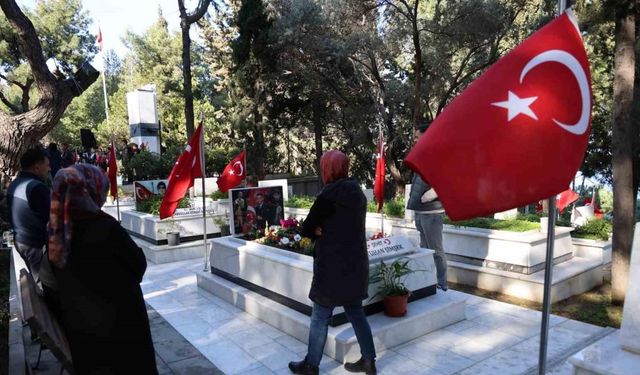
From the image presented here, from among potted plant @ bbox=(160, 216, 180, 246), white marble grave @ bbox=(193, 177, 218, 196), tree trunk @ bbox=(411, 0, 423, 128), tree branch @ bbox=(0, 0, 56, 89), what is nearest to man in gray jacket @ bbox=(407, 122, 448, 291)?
potted plant @ bbox=(160, 216, 180, 246)

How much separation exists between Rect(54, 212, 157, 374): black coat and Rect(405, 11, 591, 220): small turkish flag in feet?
5.44

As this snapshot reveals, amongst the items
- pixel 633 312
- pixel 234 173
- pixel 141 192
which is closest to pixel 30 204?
pixel 633 312

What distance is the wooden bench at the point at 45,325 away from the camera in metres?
2.96

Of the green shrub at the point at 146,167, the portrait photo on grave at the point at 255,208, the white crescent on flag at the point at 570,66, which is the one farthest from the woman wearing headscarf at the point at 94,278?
the green shrub at the point at 146,167

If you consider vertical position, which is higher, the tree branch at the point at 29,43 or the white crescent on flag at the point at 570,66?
the tree branch at the point at 29,43

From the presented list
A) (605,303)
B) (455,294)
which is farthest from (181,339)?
(605,303)

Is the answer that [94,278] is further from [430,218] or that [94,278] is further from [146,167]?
[146,167]

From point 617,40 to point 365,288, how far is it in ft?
15.5

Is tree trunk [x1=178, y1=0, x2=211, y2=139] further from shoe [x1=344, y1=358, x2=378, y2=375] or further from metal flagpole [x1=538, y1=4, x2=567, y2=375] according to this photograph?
metal flagpole [x1=538, y1=4, x2=567, y2=375]

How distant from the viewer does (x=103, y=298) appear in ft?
8.14

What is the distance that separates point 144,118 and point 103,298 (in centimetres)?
2172

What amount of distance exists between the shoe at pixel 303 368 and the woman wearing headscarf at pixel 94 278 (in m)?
1.62

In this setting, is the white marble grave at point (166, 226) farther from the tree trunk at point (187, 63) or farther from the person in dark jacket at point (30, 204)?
the person in dark jacket at point (30, 204)

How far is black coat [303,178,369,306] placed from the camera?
3.52 m
